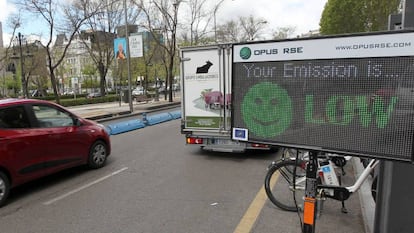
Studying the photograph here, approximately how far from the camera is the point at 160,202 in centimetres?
526

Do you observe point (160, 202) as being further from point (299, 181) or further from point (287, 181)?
point (299, 181)

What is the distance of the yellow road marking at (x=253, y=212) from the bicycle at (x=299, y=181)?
12 cm

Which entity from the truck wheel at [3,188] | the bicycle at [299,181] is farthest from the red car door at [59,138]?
the bicycle at [299,181]

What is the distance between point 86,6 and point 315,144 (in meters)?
29.1

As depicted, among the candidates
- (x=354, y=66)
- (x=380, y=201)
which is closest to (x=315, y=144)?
(x=354, y=66)

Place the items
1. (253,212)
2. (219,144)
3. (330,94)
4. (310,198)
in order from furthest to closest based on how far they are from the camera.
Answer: (219,144), (253,212), (310,198), (330,94)

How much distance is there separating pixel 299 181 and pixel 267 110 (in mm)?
2503

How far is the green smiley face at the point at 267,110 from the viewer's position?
2609 mm

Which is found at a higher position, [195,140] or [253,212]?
[195,140]

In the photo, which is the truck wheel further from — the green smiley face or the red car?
the green smiley face

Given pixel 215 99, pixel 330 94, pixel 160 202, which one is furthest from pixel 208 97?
pixel 330 94

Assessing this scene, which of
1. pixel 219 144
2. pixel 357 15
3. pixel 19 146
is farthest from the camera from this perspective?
pixel 357 15

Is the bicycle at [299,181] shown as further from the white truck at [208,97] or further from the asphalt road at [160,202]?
the white truck at [208,97]

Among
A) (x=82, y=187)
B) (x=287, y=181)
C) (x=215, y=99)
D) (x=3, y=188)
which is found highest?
(x=215, y=99)
